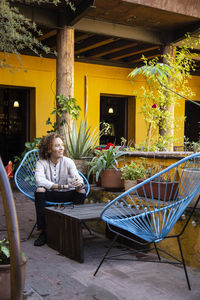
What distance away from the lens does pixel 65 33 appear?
262 inches

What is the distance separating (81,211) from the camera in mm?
3273

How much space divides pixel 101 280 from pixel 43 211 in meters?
1.11

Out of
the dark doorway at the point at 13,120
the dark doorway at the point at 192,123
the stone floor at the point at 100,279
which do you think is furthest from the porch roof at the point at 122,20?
the dark doorway at the point at 192,123

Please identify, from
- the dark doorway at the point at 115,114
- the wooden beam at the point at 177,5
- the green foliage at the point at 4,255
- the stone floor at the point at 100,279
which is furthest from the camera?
the dark doorway at the point at 115,114

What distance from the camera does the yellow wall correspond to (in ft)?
30.1

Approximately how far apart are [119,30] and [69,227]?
5.48 m

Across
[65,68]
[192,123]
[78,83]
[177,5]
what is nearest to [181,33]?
[177,5]

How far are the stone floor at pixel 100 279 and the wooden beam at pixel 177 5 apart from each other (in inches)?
180

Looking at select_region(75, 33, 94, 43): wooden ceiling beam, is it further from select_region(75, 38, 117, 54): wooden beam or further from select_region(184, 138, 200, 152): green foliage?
select_region(184, 138, 200, 152): green foliage

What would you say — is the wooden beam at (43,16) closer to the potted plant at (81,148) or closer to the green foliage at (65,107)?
the green foliage at (65,107)

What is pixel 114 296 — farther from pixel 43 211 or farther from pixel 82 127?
pixel 82 127

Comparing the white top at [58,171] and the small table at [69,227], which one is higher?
the white top at [58,171]

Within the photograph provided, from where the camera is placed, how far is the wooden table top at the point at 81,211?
3027 millimetres

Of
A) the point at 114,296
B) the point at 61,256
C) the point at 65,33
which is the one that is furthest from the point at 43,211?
the point at 65,33
